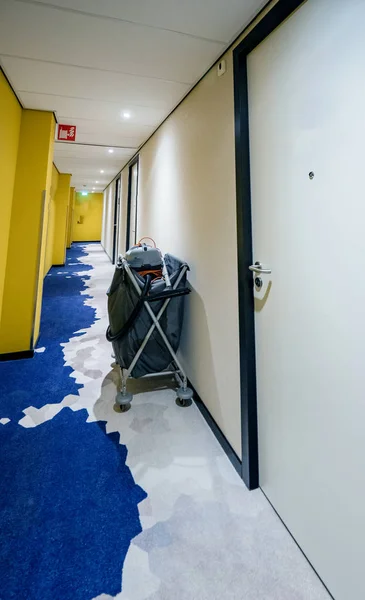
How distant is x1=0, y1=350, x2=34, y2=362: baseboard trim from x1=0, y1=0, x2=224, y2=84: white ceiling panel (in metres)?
2.53

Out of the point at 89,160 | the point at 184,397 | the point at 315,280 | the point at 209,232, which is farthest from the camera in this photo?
the point at 89,160

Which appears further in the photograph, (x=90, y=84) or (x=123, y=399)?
(x=90, y=84)

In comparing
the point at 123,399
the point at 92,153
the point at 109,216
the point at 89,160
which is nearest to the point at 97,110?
the point at 92,153

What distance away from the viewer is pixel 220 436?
1.82 m

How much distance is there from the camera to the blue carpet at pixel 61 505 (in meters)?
1.07

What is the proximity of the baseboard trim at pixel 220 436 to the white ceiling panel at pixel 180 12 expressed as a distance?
2.44 metres

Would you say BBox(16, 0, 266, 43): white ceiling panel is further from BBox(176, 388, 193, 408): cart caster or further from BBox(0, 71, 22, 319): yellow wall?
BBox(176, 388, 193, 408): cart caster

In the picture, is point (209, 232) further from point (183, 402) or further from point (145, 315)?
point (183, 402)

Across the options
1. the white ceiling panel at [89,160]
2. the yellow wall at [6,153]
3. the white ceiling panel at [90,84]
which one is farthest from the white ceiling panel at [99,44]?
the white ceiling panel at [89,160]

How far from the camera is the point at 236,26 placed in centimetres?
157

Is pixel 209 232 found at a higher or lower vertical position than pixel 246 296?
higher

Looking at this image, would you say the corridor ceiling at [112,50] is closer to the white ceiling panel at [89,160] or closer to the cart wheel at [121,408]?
the white ceiling panel at [89,160]

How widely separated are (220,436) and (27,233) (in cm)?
266

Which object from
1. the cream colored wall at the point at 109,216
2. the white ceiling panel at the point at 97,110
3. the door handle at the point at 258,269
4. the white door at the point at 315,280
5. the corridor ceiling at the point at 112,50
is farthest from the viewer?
the cream colored wall at the point at 109,216
